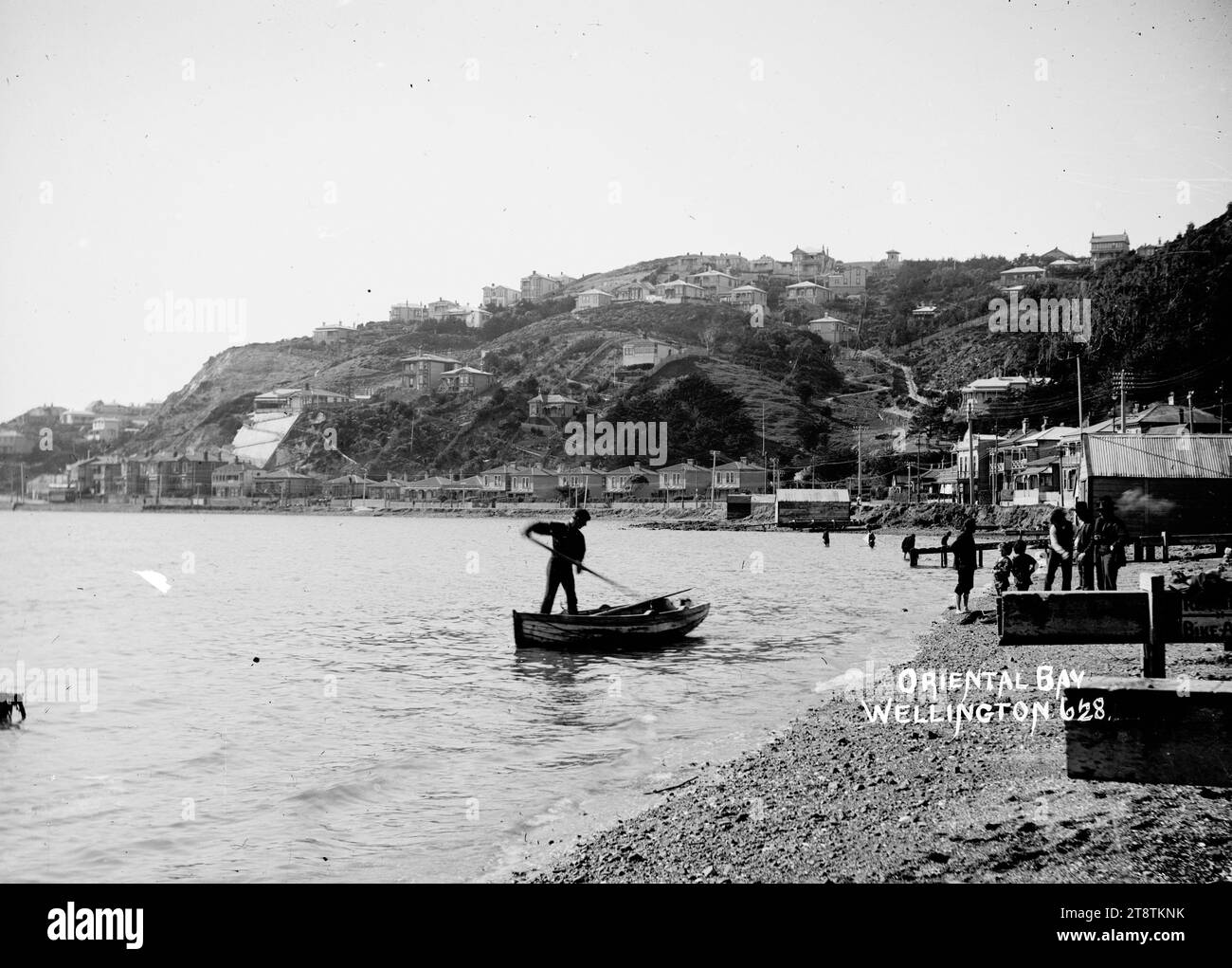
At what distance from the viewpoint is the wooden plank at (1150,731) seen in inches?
193

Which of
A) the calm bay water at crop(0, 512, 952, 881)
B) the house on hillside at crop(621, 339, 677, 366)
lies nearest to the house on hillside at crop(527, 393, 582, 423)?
the house on hillside at crop(621, 339, 677, 366)

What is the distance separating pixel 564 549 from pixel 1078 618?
13136 mm

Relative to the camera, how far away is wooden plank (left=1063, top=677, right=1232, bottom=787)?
4895 millimetres

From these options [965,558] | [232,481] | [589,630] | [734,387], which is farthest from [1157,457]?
[232,481]

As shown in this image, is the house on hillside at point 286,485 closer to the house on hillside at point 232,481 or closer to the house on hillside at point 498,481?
the house on hillside at point 232,481

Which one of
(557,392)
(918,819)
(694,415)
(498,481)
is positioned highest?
(557,392)

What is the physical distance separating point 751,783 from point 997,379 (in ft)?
370

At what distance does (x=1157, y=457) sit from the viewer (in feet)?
122

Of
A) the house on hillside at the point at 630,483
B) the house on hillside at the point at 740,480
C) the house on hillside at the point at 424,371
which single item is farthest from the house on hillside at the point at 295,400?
the house on hillside at the point at 740,480

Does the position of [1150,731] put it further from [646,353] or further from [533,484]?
[646,353]

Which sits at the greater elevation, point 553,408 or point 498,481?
point 553,408

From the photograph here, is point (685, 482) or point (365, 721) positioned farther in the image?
point (685, 482)

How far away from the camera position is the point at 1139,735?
500 cm
